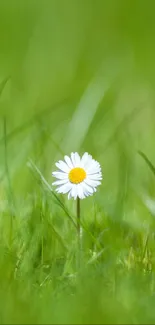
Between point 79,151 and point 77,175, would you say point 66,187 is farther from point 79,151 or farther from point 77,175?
point 79,151

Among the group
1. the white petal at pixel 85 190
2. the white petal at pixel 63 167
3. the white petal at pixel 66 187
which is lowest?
the white petal at pixel 85 190

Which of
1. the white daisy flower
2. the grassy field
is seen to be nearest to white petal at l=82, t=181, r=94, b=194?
the white daisy flower

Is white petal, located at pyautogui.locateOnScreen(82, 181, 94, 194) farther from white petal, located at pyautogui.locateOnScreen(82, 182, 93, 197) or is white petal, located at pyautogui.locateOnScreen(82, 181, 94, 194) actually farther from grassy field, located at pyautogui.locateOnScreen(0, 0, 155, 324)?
grassy field, located at pyautogui.locateOnScreen(0, 0, 155, 324)

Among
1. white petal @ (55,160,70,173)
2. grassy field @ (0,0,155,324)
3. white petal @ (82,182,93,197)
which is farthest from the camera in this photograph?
white petal @ (55,160,70,173)

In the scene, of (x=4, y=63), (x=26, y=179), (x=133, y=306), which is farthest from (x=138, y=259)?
(x=4, y=63)

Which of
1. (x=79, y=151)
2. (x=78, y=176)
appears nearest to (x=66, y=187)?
(x=78, y=176)

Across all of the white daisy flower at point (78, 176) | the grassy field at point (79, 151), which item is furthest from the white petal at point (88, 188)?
the grassy field at point (79, 151)

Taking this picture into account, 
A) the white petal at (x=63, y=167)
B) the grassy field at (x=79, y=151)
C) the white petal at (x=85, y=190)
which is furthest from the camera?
the white petal at (x=63, y=167)

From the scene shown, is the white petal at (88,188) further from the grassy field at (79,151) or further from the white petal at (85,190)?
the grassy field at (79,151)
